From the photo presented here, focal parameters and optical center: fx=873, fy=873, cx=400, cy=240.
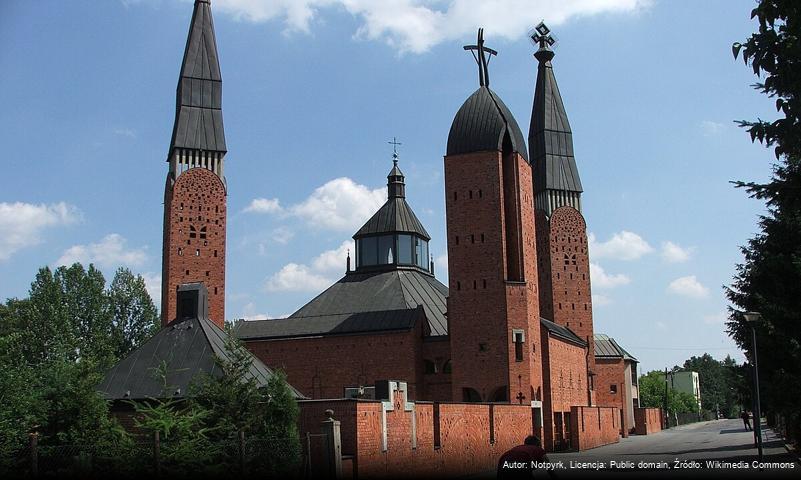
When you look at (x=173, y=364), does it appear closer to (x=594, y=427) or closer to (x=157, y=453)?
(x=157, y=453)

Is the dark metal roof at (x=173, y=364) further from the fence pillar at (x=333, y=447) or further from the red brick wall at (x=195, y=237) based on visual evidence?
the red brick wall at (x=195, y=237)

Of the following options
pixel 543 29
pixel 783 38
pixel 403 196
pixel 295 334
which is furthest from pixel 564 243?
pixel 783 38

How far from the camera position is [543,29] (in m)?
62.2

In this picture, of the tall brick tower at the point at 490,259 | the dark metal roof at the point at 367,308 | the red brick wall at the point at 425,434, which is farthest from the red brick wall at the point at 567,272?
the red brick wall at the point at 425,434

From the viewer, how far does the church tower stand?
185 feet

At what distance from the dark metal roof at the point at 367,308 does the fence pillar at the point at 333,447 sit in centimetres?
2230

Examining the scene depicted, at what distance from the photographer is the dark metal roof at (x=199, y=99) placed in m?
46.2

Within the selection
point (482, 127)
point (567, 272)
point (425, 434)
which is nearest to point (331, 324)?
point (482, 127)

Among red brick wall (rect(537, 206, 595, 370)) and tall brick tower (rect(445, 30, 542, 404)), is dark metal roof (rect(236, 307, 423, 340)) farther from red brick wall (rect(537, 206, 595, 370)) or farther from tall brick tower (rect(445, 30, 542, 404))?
red brick wall (rect(537, 206, 595, 370))

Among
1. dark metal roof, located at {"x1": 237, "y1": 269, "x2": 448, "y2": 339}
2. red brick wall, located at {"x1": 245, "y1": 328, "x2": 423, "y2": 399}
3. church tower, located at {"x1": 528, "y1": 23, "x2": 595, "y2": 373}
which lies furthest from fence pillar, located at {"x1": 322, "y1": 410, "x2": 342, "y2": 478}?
church tower, located at {"x1": 528, "y1": 23, "x2": 595, "y2": 373}

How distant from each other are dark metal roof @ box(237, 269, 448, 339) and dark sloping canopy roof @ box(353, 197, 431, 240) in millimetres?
2796

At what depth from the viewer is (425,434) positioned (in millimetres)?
27375

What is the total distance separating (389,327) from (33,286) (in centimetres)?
3035

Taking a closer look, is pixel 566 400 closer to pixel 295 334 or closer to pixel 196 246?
pixel 295 334
